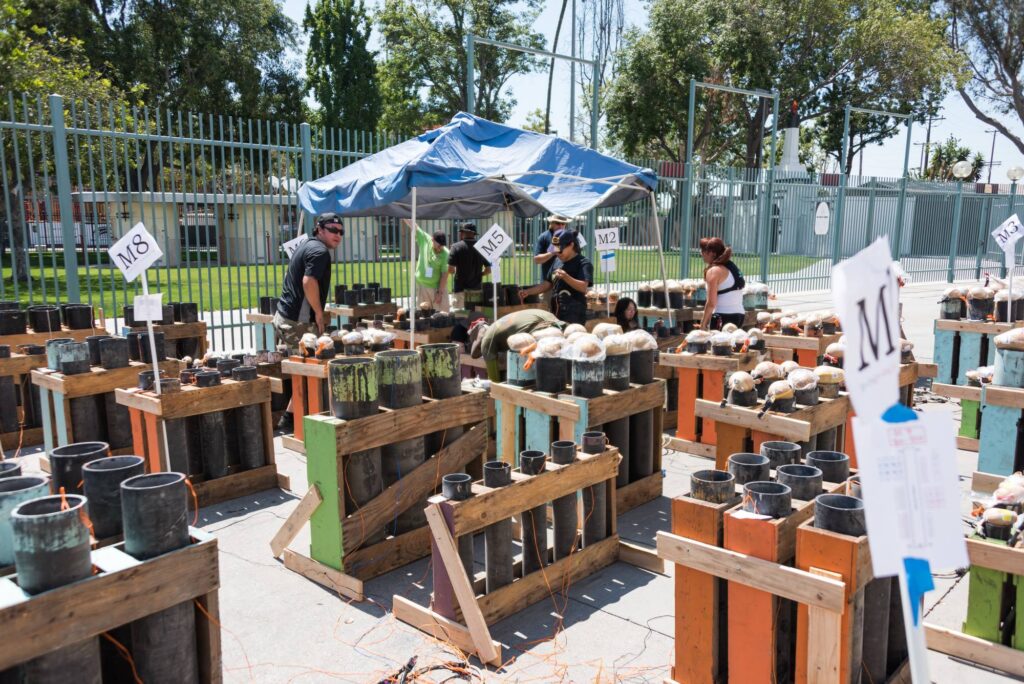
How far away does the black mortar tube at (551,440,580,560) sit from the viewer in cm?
441

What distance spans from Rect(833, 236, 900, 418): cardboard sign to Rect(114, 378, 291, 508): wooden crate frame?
4920 millimetres

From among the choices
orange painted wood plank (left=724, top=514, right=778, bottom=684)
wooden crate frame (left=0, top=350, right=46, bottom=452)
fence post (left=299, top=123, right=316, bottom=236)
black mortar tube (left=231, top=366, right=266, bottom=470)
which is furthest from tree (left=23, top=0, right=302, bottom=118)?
orange painted wood plank (left=724, top=514, right=778, bottom=684)

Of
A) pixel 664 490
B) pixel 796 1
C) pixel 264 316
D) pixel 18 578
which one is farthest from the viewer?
pixel 796 1

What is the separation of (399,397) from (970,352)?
21.8 ft

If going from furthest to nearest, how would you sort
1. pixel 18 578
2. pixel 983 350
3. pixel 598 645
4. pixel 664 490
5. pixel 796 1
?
pixel 796 1 < pixel 983 350 < pixel 664 490 < pixel 598 645 < pixel 18 578

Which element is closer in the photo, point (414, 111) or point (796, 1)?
point (796, 1)

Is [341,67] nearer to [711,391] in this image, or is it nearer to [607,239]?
[607,239]

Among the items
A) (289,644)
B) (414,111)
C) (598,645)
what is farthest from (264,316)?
(414,111)

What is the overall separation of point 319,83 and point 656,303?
3435cm

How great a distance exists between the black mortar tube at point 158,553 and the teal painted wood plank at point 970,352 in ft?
26.9

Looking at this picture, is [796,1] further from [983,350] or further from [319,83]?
[983,350]

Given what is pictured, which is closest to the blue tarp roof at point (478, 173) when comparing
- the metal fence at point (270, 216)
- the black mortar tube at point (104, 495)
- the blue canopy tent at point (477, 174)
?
the blue canopy tent at point (477, 174)

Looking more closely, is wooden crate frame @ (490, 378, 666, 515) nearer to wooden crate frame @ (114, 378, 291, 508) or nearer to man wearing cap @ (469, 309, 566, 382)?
man wearing cap @ (469, 309, 566, 382)

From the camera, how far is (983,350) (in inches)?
323
